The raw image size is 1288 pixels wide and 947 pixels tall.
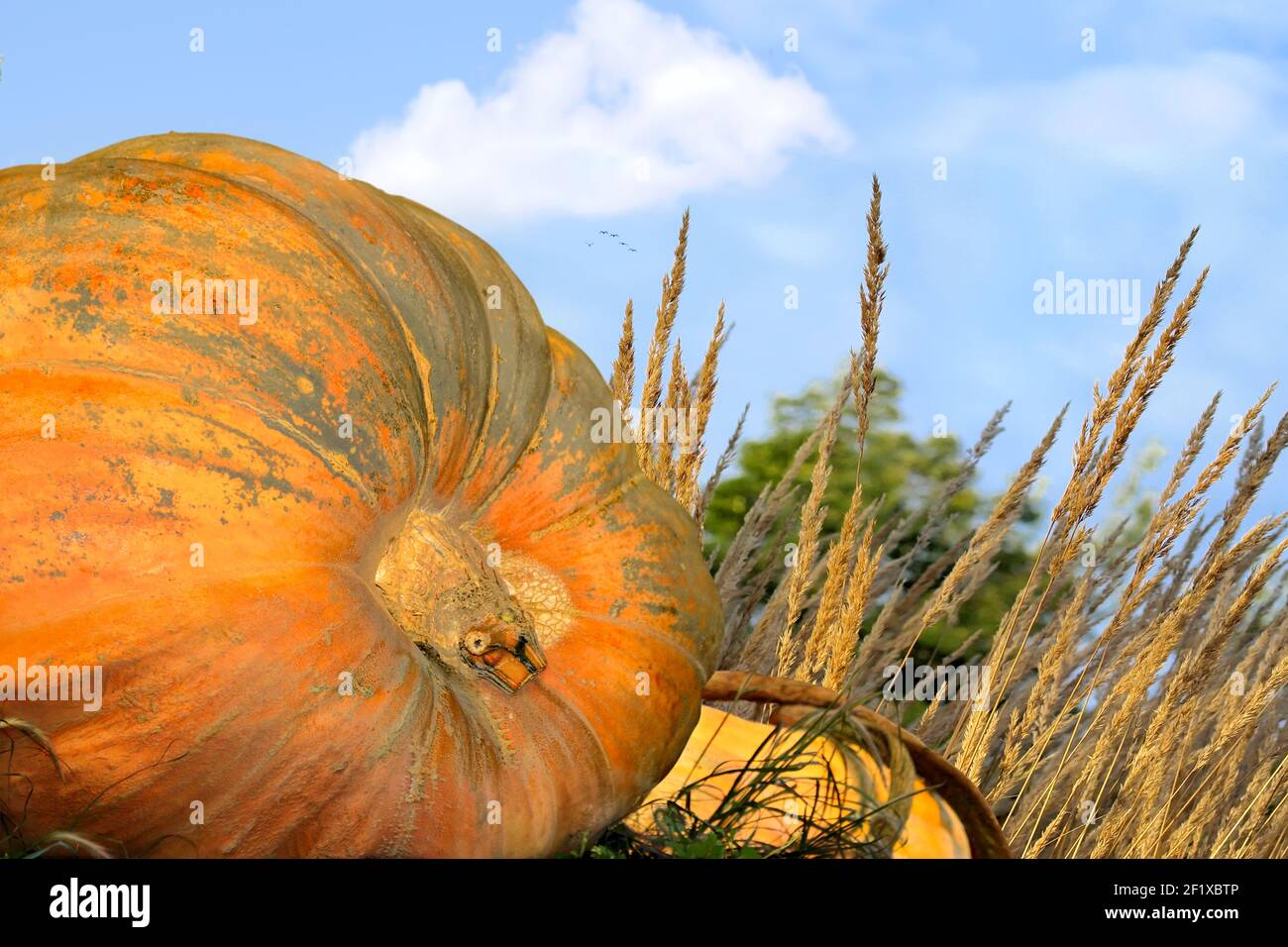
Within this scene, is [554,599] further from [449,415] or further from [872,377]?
[872,377]

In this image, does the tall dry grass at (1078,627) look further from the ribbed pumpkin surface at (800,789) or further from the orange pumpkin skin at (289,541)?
the orange pumpkin skin at (289,541)

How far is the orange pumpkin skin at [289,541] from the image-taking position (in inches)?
61.3

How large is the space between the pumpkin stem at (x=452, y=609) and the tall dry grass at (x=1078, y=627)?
99 centimetres

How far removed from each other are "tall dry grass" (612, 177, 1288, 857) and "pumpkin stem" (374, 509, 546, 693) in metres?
0.99

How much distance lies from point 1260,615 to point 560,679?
3514 millimetres

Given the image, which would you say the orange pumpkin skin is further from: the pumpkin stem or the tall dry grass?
the tall dry grass

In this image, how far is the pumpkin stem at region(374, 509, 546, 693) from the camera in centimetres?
183

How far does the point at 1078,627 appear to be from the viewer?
340 cm

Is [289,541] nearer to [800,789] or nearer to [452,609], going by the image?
[452,609]

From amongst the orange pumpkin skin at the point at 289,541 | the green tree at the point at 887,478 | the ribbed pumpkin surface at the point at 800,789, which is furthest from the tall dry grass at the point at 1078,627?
the green tree at the point at 887,478

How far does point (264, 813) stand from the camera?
1.65m

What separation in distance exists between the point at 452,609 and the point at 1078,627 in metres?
2.12

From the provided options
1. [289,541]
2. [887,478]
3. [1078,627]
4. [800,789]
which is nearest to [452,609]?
[289,541]

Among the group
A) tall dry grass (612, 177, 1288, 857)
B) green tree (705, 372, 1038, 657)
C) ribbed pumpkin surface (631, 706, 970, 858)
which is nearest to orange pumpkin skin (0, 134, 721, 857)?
ribbed pumpkin surface (631, 706, 970, 858)
